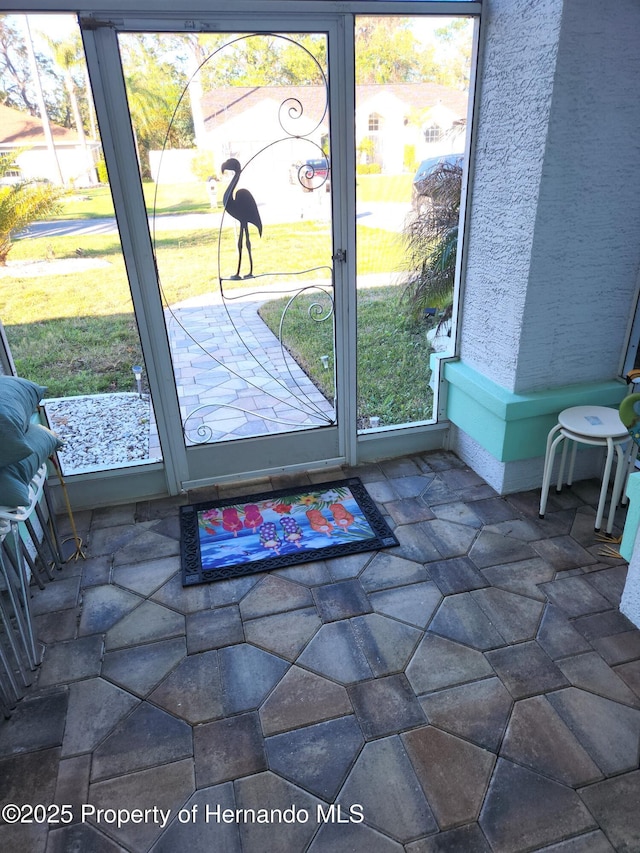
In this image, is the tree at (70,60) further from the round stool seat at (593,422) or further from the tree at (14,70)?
the round stool seat at (593,422)

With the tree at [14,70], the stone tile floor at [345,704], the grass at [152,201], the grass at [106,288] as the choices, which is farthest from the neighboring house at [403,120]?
the stone tile floor at [345,704]

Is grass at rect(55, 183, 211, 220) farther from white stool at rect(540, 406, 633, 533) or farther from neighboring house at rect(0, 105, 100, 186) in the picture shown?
white stool at rect(540, 406, 633, 533)

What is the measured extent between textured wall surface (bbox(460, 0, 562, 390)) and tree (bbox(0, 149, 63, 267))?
1.91 metres

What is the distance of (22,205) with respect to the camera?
226 cm

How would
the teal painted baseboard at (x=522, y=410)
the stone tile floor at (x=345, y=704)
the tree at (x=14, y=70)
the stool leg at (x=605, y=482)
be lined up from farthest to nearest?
1. the teal painted baseboard at (x=522, y=410)
2. the stool leg at (x=605, y=482)
3. the tree at (x=14, y=70)
4. the stone tile floor at (x=345, y=704)

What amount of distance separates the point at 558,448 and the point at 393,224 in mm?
1384

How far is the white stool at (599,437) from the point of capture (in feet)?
7.59

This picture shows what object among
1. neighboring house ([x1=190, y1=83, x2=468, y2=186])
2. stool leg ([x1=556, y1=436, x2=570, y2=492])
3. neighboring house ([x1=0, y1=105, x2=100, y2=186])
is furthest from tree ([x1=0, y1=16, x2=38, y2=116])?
stool leg ([x1=556, y1=436, x2=570, y2=492])

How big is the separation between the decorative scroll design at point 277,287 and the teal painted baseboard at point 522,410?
81 cm

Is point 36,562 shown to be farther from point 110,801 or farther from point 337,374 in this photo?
point 337,374

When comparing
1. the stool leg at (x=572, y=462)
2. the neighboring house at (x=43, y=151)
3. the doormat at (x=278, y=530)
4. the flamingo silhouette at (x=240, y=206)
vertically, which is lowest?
the doormat at (x=278, y=530)

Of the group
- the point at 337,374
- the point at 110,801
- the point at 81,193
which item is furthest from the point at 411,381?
the point at 110,801

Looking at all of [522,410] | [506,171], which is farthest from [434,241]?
[522,410]

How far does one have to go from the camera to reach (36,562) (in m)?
2.33
